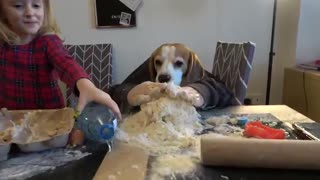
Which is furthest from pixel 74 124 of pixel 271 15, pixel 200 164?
pixel 271 15

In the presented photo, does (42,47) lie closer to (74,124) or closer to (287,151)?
(74,124)

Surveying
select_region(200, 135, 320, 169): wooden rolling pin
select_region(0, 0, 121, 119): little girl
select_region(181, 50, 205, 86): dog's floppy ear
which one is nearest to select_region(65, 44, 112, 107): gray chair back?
select_region(181, 50, 205, 86): dog's floppy ear

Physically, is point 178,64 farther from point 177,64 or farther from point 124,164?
point 124,164

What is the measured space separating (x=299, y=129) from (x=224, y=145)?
29cm

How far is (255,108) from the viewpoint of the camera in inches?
45.8

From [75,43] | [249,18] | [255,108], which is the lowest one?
[255,108]

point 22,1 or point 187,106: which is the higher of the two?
point 22,1

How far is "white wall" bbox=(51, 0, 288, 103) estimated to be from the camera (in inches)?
99.5

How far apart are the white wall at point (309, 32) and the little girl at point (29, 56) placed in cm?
184

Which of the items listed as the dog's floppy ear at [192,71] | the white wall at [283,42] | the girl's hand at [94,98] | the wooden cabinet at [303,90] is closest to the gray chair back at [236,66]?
the dog's floppy ear at [192,71]

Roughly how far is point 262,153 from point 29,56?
86cm

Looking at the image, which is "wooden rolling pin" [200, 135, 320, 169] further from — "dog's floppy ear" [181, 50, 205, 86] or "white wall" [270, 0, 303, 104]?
"white wall" [270, 0, 303, 104]

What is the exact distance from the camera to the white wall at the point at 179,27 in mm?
2527

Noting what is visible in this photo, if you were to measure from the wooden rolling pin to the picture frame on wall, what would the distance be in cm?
200
